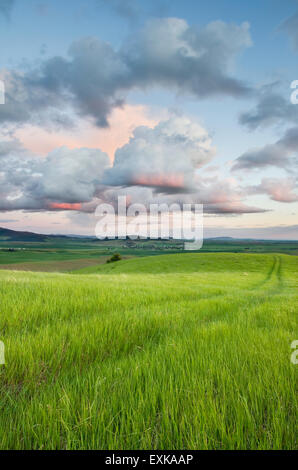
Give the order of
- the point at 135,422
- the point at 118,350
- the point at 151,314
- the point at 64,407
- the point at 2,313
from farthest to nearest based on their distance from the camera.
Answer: the point at 151,314 < the point at 2,313 < the point at 118,350 < the point at 64,407 < the point at 135,422

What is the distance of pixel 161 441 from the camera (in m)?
1.52

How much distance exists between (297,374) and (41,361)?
301 cm

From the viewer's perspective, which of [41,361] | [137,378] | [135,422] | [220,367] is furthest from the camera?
[41,361]

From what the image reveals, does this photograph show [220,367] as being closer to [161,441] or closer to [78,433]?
[161,441]

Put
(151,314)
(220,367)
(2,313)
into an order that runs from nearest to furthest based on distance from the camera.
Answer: (220,367) < (2,313) < (151,314)

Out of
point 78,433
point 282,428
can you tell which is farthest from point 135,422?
point 282,428

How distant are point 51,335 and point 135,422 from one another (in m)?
2.37

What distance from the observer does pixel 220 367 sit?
247 centimetres

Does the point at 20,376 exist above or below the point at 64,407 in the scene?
below

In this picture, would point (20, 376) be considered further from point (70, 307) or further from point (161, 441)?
point (70, 307)

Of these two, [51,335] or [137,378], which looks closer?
[137,378]

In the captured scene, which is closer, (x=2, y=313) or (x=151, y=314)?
(x=2, y=313)

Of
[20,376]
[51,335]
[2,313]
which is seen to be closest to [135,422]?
[20,376]

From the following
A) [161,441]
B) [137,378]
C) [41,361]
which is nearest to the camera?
[161,441]
